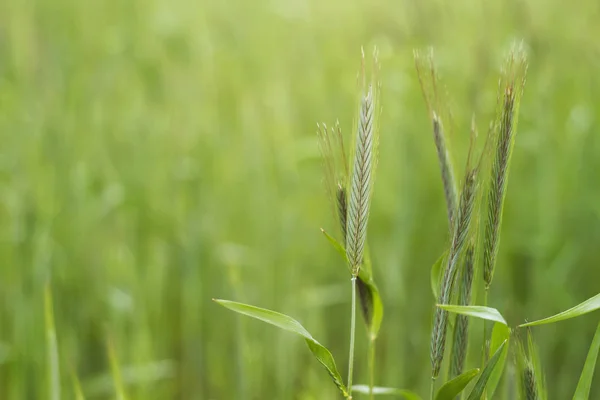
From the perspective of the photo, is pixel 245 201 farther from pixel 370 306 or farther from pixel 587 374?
pixel 587 374

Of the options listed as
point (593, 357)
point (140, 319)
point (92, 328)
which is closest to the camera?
point (593, 357)

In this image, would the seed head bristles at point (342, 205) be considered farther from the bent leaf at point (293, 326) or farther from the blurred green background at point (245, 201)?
the blurred green background at point (245, 201)

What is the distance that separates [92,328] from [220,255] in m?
0.37

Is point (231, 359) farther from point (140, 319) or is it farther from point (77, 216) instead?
point (77, 216)

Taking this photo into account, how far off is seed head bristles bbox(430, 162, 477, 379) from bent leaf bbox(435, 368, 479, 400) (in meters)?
0.02

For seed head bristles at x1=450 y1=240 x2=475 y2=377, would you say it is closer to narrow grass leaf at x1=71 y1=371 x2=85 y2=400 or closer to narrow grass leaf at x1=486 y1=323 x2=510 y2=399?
narrow grass leaf at x1=486 y1=323 x2=510 y2=399

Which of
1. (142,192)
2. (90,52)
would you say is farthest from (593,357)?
(90,52)

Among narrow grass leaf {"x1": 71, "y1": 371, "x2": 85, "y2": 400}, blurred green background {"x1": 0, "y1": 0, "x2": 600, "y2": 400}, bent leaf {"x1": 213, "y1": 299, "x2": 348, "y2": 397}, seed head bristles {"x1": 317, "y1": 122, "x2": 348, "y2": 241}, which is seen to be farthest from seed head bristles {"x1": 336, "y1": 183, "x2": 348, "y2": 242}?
blurred green background {"x1": 0, "y1": 0, "x2": 600, "y2": 400}

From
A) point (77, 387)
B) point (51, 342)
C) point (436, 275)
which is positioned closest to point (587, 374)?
point (436, 275)

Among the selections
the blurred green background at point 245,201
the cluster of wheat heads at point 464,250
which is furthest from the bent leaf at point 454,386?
the blurred green background at point 245,201

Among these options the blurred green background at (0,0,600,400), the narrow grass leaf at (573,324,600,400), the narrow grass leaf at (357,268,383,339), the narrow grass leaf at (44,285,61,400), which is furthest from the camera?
the blurred green background at (0,0,600,400)

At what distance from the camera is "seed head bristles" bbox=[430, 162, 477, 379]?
1.82 ft

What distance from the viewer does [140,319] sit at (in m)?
1.44

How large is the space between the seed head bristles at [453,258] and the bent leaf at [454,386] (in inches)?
0.6
